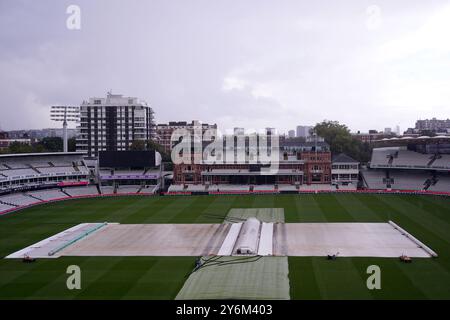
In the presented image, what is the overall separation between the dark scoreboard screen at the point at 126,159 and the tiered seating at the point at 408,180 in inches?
1496

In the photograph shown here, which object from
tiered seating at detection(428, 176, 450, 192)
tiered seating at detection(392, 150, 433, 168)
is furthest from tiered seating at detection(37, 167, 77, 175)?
tiered seating at detection(428, 176, 450, 192)

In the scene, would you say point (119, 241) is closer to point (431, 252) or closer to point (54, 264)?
point (54, 264)

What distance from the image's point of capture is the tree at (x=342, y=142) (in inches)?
3696

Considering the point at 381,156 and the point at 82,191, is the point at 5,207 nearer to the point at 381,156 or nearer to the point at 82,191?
the point at 82,191

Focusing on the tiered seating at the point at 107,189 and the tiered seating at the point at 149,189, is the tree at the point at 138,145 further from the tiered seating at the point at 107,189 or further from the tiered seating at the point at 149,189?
the tiered seating at the point at 149,189

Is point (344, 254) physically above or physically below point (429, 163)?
below

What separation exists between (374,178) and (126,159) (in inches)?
1566

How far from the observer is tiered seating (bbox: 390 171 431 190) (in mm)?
67506

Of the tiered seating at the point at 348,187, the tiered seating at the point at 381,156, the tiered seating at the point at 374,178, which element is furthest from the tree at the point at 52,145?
the tiered seating at the point at 381,156

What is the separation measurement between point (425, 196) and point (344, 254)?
114ft

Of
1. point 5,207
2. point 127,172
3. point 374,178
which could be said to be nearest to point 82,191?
point 127,172

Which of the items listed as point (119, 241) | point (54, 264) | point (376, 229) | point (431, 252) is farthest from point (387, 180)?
point (54, 264)
